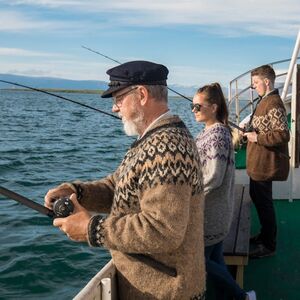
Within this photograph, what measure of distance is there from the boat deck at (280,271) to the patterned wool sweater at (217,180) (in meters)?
1.14

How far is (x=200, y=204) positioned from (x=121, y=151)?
19679 millimetres

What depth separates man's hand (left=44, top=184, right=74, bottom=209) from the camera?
9.67 ft

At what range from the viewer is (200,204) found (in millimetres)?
2668

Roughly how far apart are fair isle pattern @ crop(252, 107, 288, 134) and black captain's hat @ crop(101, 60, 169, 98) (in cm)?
255

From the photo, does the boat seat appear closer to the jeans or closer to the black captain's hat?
the jeans

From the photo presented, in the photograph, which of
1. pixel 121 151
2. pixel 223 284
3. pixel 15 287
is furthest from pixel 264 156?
pixel 121 151

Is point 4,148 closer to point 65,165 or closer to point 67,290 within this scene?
point 65,165

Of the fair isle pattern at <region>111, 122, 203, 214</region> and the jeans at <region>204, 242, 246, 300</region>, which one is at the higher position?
the fair isle pattern at <region>111, 122, 203, 214</region>

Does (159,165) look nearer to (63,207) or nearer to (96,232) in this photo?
(96,232)

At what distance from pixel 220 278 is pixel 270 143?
1.59 m

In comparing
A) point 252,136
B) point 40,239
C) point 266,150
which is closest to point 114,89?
point 252,136

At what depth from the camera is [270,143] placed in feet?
16.6

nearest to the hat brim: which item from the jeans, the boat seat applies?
the jeans

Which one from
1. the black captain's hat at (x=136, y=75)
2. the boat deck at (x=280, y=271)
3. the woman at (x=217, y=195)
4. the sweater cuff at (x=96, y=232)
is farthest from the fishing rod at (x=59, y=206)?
the boat deck at (x=280, y=271)
